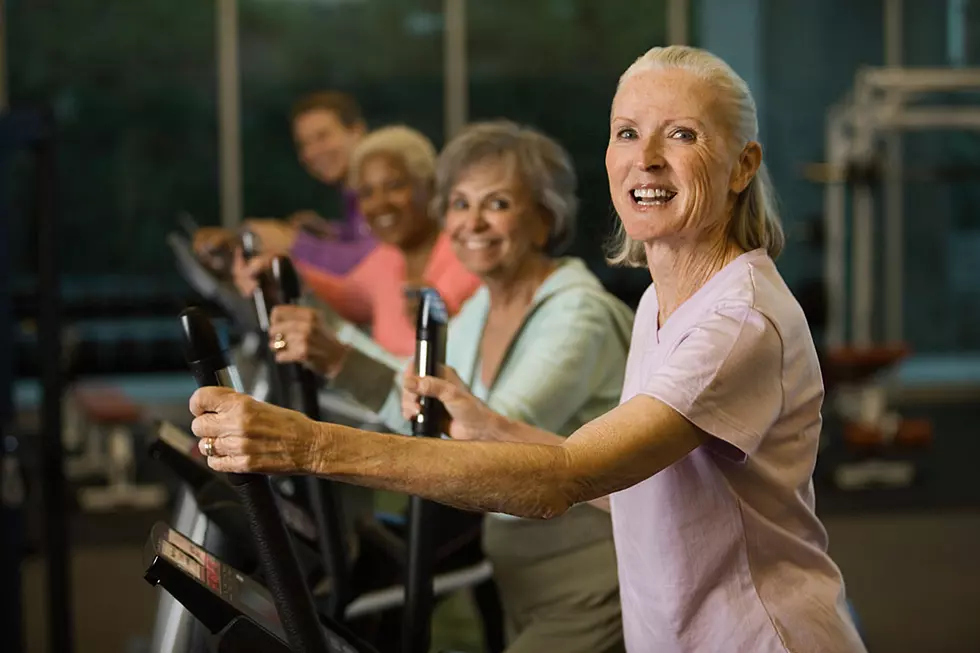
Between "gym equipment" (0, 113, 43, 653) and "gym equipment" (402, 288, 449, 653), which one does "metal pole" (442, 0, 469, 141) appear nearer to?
"gym equipment" (0, 113, 43, 653)

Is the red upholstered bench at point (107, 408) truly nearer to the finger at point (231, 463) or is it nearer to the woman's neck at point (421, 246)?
the woman's neck at point (421, 246)

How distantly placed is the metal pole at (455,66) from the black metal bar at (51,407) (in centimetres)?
484

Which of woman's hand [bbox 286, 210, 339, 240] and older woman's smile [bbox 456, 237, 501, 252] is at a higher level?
older woman's smile [bbox 456, 237, 501, 252]

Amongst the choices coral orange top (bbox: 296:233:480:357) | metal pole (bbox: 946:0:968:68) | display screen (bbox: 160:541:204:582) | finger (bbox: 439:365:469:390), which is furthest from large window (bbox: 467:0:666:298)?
display screen (bbox: 160:541:204:582)

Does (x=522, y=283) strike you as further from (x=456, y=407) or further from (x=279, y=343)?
(x=456, y=407)

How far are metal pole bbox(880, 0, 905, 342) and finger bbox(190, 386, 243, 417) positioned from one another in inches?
298

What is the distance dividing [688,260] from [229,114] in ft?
22.2

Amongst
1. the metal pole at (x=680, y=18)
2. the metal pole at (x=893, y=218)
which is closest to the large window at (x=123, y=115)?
the metal pole at (x=680, y=18)

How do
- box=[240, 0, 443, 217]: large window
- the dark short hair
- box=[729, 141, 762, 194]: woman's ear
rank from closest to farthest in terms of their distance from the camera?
box=[729, 141, 762, 194]: woman's ear
the dark short hair
box=[240, 0, 443, 217]: large window

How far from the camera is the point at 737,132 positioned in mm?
1321

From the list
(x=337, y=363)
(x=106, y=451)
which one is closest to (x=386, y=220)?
(x=337, y=363)

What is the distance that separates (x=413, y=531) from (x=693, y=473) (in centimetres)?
40

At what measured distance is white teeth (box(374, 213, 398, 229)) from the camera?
305 centimetres

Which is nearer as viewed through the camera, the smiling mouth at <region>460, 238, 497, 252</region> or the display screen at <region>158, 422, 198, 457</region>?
the display screen at <region>158, 422, 198, 457</region>
